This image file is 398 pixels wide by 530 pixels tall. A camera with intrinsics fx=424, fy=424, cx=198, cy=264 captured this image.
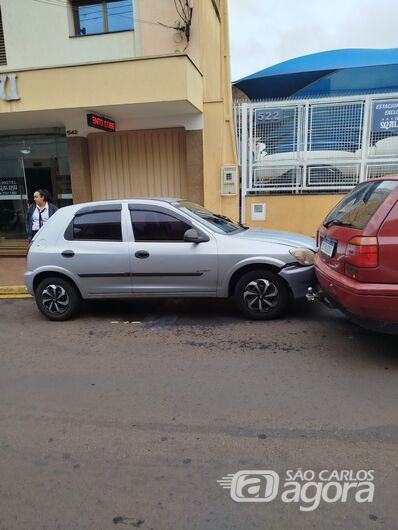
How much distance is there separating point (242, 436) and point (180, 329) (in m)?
2.33

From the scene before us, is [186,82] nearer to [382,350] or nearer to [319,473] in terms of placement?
[382,350]

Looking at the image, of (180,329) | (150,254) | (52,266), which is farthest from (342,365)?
(52,266)

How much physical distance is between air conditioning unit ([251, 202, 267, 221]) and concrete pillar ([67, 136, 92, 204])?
3.96m

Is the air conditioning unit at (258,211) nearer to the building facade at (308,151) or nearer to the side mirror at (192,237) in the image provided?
the building facade at (308,151)

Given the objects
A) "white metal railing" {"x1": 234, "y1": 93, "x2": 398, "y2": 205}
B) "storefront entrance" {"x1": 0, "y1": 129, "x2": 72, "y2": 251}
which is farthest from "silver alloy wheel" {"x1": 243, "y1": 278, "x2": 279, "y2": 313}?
"storefront entrance" {"x1": 0, "y1": 129, "x2": 72, "y2": 251}

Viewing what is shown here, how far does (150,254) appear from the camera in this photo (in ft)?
17.5

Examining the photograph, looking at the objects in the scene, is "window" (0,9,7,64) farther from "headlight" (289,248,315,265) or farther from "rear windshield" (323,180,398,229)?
"rear windshield" (323,180,398,229)

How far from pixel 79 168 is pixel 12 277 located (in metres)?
3.08

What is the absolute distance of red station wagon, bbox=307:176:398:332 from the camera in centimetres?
362

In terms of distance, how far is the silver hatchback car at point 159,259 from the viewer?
203 inches

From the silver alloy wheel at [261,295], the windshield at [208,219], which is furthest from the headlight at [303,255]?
the windshield at [208,219]

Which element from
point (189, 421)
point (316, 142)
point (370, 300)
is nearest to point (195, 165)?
point (316, 142)

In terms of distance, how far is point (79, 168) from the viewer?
32.6 feet

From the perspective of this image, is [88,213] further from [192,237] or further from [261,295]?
[261,295]
